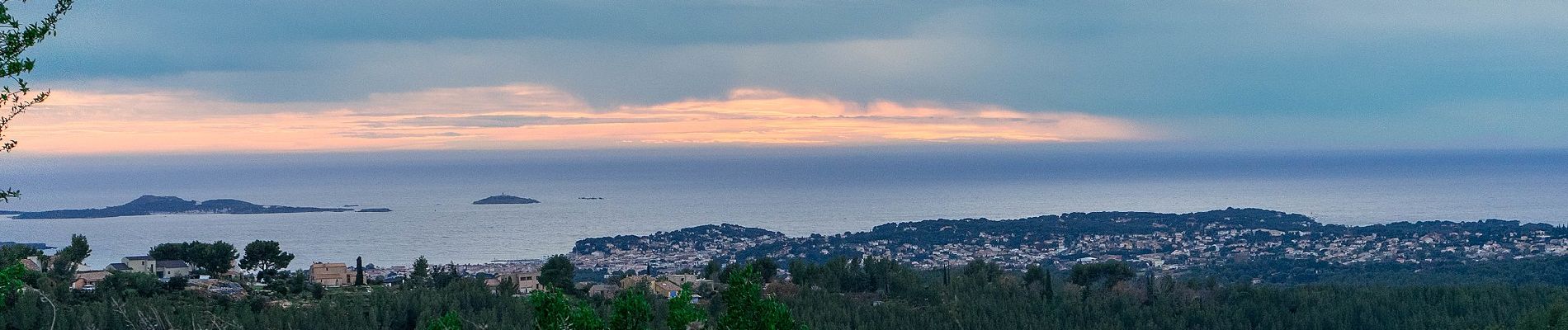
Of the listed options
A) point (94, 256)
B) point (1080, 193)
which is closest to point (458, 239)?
point (94, 256)

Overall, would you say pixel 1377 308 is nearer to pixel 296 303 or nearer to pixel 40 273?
pixel 296 303

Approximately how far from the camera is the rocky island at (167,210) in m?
69.8

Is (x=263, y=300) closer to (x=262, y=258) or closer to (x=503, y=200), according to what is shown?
(x=262, y=258)

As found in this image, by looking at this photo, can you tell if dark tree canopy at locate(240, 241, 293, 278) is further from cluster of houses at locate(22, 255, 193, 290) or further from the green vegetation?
cluster of houses at locate(22, 255, 193, 290)

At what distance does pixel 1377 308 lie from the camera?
2189 centimetres

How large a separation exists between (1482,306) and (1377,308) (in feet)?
6.47

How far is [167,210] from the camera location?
237 ft

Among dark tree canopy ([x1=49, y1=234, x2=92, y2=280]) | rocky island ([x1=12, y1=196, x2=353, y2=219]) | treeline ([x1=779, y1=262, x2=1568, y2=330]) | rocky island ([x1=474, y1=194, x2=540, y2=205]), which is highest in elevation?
rocky island ([x1=474, y1=194, x2=540, y2=205])

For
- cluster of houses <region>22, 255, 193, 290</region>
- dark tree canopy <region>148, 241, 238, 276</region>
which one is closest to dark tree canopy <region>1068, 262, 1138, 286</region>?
dark tree canopy <region>148, 241, 238, 276</region>

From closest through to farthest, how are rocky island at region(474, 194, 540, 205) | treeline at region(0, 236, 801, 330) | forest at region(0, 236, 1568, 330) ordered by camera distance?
1. treeline at region(0, 236, 801, 330)
2. forest at region(0, 236, 1568, 330)
3. rocky island at region(474, 194, 540, 205)

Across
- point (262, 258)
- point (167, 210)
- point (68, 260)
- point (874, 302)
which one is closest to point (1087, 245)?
point (874, 302)

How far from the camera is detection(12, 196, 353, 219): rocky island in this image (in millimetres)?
69812

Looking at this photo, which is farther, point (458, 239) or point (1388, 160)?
point (1388, 160)

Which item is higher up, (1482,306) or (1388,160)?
(1388,160)
